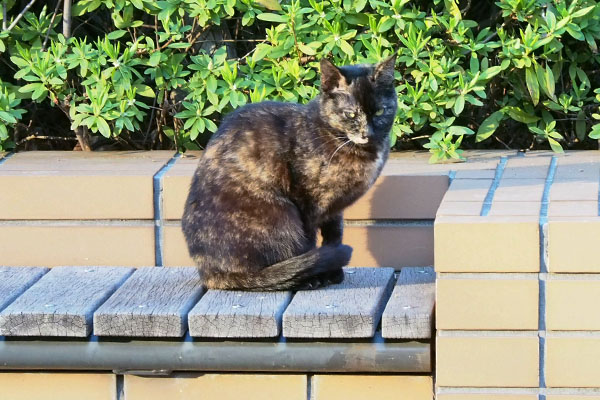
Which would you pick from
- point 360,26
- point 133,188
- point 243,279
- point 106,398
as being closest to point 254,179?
point 243,279

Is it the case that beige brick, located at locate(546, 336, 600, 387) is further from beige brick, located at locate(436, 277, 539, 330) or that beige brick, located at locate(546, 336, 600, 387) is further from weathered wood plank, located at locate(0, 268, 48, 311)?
weathered wood plank, located at locate(0, 268, 48, 311)

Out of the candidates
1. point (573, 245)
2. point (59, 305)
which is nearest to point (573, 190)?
point (573, 245)

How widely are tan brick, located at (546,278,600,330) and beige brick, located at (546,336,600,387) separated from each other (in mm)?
39

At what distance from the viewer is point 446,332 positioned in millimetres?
2791

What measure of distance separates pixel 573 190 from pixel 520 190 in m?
0.17

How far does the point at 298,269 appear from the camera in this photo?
3139mm

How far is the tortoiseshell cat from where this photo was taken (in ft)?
10.4

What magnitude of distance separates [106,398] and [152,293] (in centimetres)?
36

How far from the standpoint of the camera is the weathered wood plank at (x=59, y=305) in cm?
293

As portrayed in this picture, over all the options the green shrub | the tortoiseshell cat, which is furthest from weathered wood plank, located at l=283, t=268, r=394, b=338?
the green shrub

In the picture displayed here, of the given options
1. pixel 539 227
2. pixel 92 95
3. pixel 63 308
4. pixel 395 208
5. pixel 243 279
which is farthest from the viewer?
pixel 92 95

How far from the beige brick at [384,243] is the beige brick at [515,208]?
22.9 inches

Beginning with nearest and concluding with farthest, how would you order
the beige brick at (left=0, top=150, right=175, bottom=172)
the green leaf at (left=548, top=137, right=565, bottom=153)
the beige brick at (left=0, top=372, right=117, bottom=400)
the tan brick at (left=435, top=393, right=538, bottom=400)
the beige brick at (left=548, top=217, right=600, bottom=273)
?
the beige brick at (left=548, top=217, right=600, bottom=273), the tan brick at (left=435, top=393, right=538, bottom=400), the beige brick at (left=0, top=372, right=117, bottom=400), the beige brick at (left=0, top=150, right=175, bottom=172), the green leaf at (left=548, top=137, right=565, bottom=153)

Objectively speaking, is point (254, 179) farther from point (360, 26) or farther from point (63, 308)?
point (360, 26)
